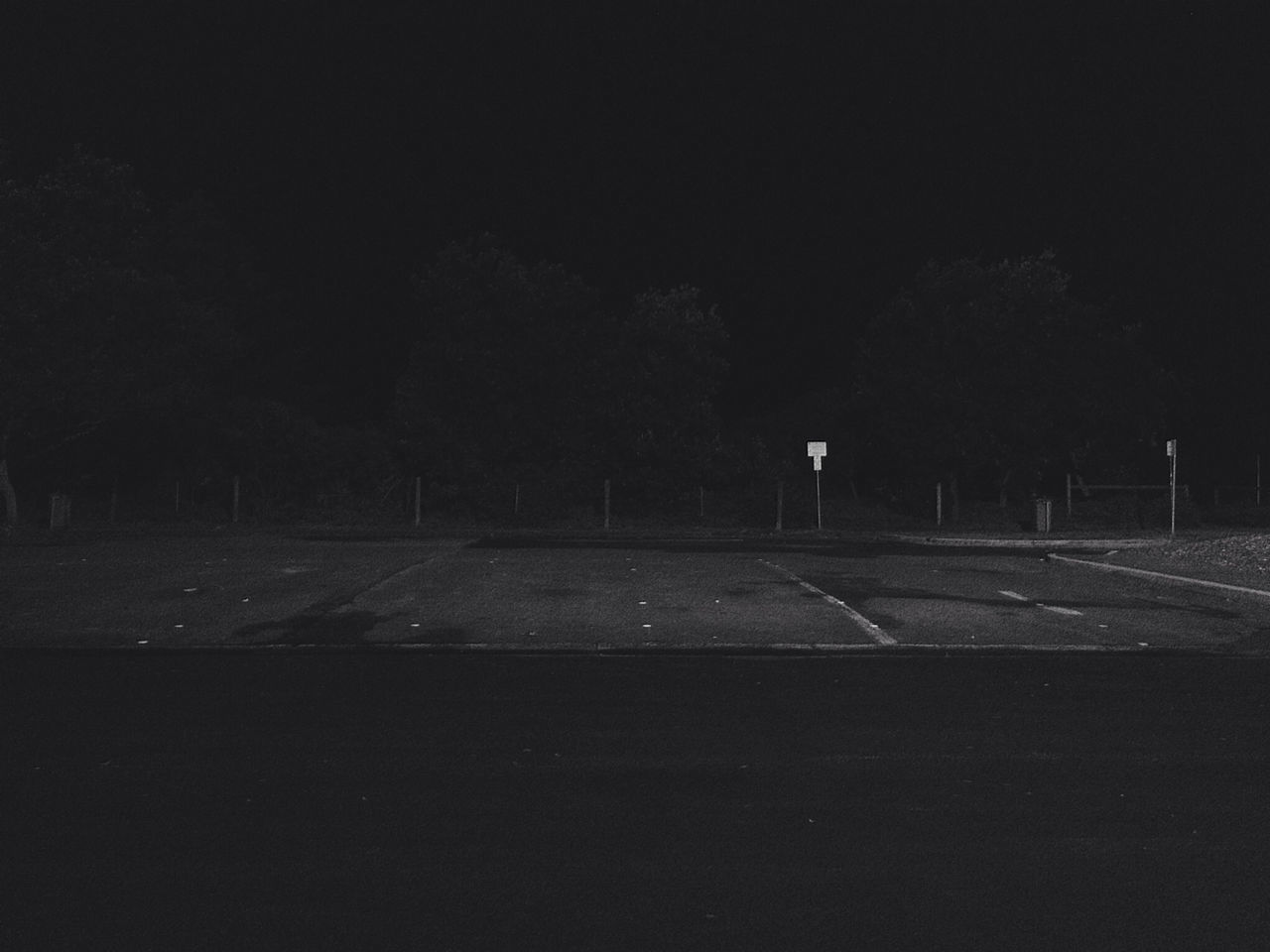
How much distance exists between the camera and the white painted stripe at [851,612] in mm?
13914

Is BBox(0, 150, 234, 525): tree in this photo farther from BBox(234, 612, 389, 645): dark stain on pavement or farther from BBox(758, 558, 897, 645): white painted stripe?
BBox(234, 612, 389, 645): dark stain on pavement

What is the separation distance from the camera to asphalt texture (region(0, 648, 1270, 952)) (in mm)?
4891

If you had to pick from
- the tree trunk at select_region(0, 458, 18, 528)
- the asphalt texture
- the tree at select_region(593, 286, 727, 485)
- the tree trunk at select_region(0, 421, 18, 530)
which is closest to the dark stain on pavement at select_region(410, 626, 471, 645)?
the asphalt texture

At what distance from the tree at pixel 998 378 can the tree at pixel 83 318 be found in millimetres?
23483

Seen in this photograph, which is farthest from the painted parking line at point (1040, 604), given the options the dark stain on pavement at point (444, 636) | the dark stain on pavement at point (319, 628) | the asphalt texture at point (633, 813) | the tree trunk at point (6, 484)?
the tree trunk at point (6, 484)

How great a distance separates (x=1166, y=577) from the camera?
68.8 ft

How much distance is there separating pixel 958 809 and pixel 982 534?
106 ft

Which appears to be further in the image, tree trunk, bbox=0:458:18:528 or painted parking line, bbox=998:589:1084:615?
tree trunk, bbox=0:458:18:528

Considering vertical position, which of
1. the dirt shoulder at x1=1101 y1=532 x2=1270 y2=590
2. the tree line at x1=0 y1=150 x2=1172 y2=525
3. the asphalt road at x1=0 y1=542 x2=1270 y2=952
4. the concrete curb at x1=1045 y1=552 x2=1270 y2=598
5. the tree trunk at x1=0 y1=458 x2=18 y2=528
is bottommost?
the asphalt road at x1=0 y1=542 x2=1270 y2=952

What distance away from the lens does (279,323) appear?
61562 millimetres

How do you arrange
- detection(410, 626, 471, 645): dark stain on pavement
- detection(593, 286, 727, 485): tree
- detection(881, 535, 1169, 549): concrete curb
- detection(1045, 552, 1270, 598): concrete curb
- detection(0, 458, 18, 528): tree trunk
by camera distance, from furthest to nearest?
detection(593, 286, 727, 485): tree < detection(0, 458, 18, 528): tree trunk < detection(881, 535, 1169, 549): concrete curb < detection(1045, 552, 1270, 598): concrete curb < detection(410, 626, 471, 645): dark stain on pavement

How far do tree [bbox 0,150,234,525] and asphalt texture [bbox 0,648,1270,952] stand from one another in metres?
30.5

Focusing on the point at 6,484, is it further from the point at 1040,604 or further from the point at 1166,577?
the point at 1166,577

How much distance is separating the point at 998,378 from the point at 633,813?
42.1 metres
